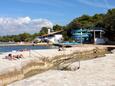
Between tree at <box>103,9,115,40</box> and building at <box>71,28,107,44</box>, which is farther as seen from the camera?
building at <box>71,28,107,44</box>

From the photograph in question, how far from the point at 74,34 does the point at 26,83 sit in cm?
9313

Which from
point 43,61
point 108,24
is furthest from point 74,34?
point 43,61

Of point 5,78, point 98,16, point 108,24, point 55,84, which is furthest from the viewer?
point 98,16

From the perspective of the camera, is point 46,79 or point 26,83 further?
point 46,79

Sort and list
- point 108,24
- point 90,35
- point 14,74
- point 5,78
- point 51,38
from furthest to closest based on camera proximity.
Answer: point 51,38, point 90,35, point 108,24, point 14,74, point 5,78

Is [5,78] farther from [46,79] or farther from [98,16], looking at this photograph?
[98,16]

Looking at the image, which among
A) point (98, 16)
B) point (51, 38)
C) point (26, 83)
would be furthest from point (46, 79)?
point (98, 16)

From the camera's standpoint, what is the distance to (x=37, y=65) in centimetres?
3281

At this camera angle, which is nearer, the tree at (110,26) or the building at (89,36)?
the tree at (110,26)

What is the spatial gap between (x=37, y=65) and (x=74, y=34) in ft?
266

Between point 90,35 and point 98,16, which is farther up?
point 98,16

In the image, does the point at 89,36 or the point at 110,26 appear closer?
the point at 110,26

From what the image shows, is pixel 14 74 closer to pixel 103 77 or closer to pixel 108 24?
pixel 103 77

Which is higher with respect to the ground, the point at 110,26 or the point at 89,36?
the point at 110,26
